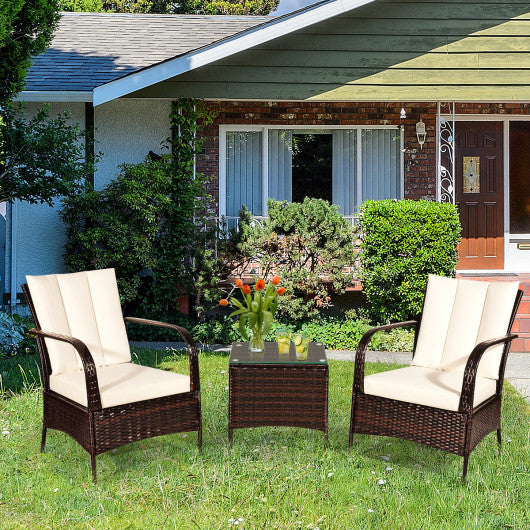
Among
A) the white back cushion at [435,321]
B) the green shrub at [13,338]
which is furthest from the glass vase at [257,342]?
the green shrub at [13,338]

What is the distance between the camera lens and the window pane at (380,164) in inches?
409

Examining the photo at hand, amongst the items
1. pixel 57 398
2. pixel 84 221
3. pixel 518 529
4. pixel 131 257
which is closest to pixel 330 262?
pixel 131 257

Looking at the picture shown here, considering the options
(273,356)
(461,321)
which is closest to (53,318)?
(273,356)

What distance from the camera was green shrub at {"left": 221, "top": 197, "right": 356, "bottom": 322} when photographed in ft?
27.9

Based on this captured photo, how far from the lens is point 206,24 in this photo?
520 inches

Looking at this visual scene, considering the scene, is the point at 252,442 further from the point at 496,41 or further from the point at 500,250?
the point at 500,250

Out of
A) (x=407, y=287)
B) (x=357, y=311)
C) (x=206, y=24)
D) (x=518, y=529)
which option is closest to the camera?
(x=518, y=529)

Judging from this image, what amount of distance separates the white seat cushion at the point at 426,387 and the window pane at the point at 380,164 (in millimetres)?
6053

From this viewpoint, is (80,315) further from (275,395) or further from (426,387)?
(426,387)

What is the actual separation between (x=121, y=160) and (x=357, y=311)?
3.81 metres

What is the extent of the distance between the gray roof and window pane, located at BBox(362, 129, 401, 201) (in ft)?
9.79

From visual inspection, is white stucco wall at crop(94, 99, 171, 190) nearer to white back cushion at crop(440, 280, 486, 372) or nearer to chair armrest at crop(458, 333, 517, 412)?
white back cushion at crop(440, 280, 486, 372)

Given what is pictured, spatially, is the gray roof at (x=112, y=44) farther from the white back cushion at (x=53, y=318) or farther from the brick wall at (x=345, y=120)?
the white back cushion at (x=53, y=318)

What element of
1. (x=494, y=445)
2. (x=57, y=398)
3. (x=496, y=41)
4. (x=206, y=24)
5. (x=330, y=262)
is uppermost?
(x=206, y=24)
